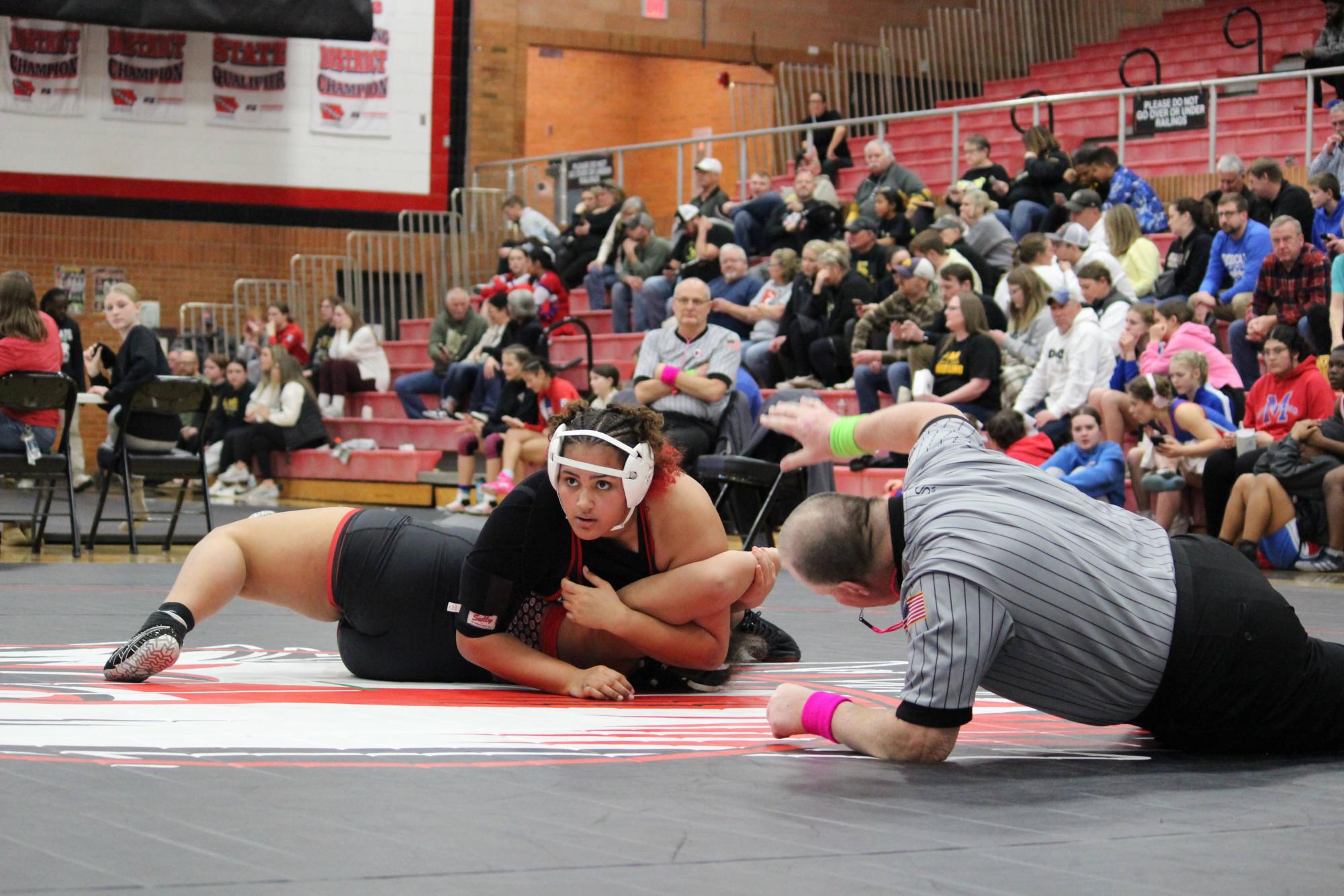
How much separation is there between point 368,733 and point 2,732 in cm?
73

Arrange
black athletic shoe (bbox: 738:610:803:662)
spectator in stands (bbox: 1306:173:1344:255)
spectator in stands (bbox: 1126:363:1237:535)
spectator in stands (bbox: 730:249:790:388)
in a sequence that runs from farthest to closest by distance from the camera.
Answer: spectator in stands (bbox: 730:249:790:388) < spectator in stands (bbox: 1306:173:1344:255) < spectator in stands (bbox: 1126:363:1237:535) < black athletic shoe (bbox: 738:610:803:662)

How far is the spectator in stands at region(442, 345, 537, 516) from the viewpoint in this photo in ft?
38.5

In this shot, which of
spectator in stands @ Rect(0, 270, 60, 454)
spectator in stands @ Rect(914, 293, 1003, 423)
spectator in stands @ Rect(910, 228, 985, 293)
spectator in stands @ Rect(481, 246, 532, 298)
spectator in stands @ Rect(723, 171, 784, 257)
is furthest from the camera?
spectator in stands @ Rect(481, 246, 532, 298)

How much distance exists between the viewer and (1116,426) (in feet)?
30.3

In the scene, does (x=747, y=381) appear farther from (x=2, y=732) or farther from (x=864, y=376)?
(x=2, y=732)

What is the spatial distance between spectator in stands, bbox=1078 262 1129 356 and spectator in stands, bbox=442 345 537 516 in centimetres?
407

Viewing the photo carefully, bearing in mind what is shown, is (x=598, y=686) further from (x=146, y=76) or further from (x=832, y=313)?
(x=146, y=76)

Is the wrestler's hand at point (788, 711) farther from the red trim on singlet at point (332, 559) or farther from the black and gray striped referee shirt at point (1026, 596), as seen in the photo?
the red trim on singlet at point (332, 559)

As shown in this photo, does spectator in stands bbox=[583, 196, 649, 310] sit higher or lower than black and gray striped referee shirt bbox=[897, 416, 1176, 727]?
higher

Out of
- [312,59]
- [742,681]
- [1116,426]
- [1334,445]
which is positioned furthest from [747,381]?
[312,59]

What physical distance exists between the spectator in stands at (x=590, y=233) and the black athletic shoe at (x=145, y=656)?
11.4m

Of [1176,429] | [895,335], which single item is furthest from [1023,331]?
[1176,429]

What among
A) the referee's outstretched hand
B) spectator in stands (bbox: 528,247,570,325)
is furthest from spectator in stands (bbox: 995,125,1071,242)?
the referee's outstretched hand

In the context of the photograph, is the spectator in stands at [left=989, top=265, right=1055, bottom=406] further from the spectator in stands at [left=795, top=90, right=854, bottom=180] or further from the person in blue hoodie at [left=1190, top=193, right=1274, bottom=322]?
the spectator in stands at [left=795, top=90, right=854, bottom=180]
